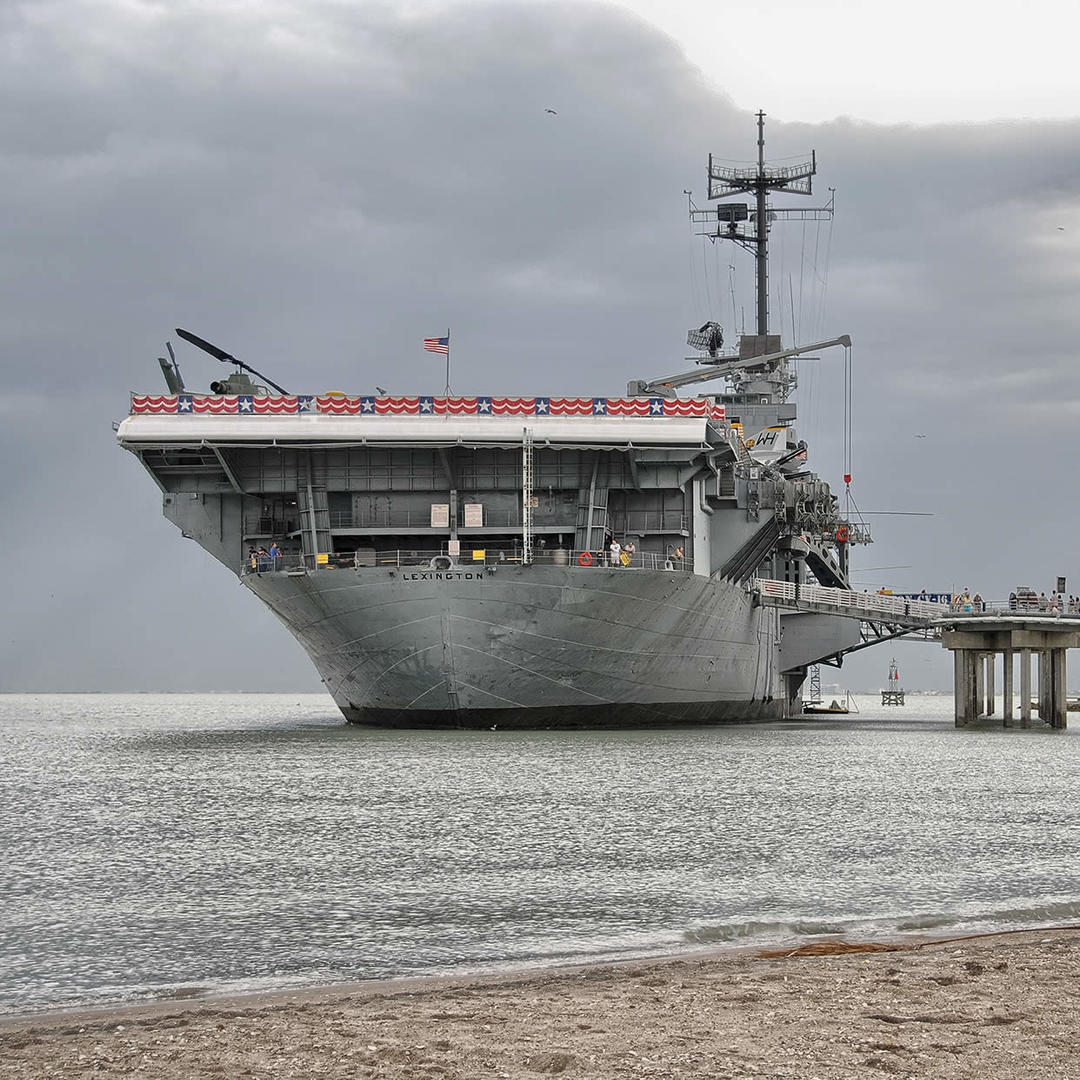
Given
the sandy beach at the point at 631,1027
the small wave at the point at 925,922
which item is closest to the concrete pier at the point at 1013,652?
the small wave at the point at 925,922

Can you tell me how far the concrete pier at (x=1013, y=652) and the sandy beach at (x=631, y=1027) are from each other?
42.4 m

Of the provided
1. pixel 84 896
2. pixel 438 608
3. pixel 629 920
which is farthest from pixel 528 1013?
pixel 438 608

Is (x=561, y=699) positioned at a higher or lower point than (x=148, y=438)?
lower

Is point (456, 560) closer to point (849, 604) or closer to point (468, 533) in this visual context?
point (468, 533)

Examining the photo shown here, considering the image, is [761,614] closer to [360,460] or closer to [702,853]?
[360,460]

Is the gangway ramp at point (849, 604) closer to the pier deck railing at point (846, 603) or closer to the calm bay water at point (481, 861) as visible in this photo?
the pier deck railing at point (846, 603)

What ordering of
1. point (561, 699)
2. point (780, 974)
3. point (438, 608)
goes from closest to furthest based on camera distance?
point (780, 974)
point (438, 608)
point (561, 699)


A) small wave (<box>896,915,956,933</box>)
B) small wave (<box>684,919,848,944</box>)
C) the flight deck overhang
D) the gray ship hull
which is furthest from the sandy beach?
the flight deck overhang

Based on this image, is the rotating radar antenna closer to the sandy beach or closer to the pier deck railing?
the pier deck railing

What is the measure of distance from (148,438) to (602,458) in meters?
13.0

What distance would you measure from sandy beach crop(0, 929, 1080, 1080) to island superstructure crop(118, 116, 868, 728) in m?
27.8

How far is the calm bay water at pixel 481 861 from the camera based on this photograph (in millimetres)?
12805

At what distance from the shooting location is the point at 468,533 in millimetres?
41219

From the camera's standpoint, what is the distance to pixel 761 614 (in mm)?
56000
